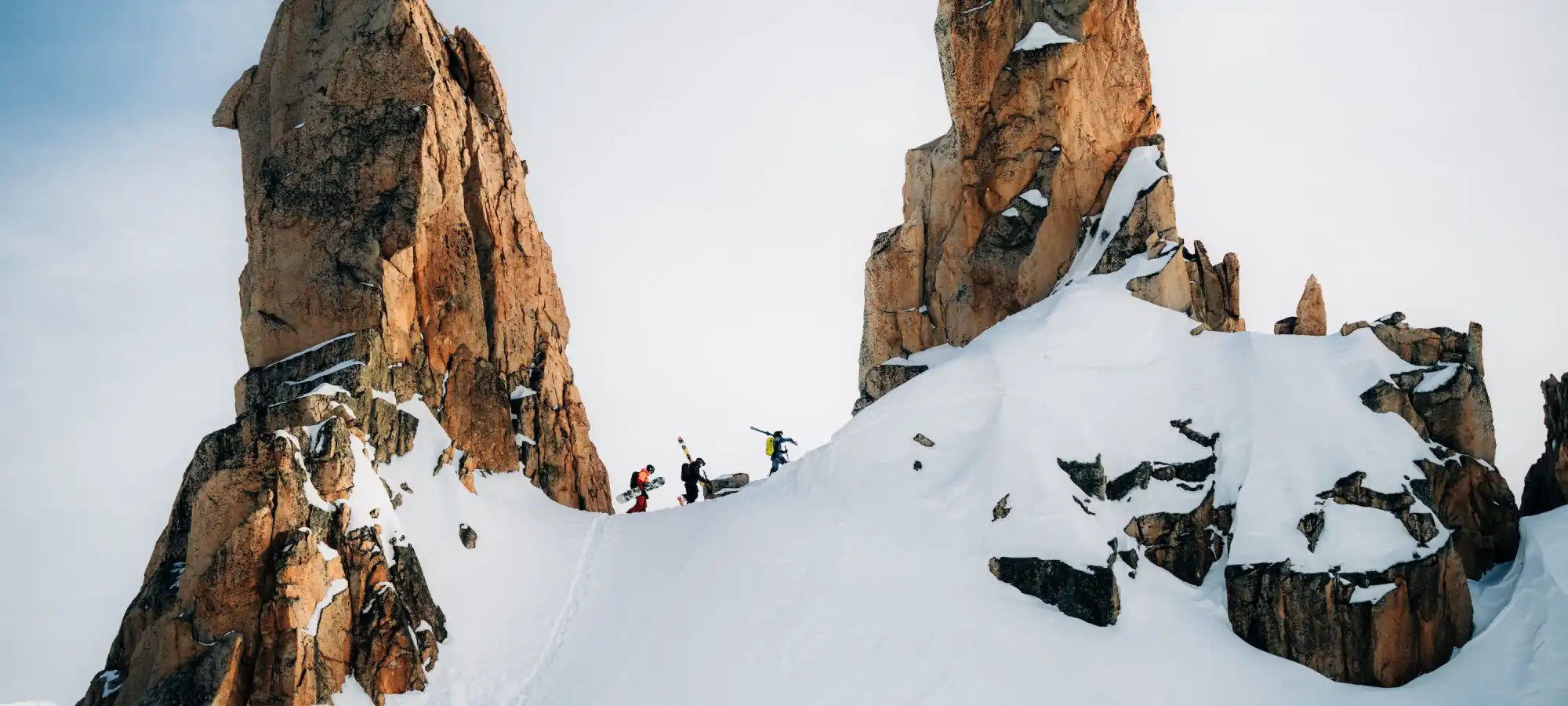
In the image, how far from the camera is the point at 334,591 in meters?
22.5

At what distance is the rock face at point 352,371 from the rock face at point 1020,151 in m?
12.4

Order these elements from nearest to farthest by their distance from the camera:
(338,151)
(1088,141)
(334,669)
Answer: (334,669), (338,151), (1088,141)

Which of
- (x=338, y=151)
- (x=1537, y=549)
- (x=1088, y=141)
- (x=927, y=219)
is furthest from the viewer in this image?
(x=927, y=219)

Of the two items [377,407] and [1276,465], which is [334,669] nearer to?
[377,407]

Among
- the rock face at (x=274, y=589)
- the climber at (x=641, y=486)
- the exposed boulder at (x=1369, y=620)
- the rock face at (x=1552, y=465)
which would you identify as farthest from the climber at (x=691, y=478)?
the rock face at (x=1552, y=465)

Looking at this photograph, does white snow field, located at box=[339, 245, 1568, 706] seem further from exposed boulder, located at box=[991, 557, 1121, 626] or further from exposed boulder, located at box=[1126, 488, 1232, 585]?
exposed boulder, located at box=[1126, 488, 1232, 585]

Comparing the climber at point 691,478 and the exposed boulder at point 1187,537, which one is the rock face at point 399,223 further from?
the exposed boulder at point 1187,537

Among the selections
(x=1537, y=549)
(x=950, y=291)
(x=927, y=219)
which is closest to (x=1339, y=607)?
(x=1537, y=549)

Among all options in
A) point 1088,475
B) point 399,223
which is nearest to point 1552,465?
point 1088,475

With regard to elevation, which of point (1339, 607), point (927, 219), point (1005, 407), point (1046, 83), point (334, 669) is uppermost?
point (1046, 83)

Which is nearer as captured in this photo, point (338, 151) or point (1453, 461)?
point (1453, 461)

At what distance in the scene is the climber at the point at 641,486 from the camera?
3678cm

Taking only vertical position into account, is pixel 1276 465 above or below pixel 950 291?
below

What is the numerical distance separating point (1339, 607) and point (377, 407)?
22.4 metres
